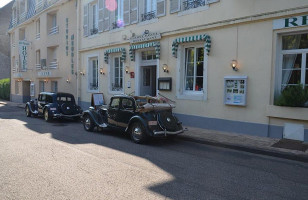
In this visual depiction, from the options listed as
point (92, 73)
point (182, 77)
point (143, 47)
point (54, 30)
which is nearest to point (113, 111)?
point (182, 77)

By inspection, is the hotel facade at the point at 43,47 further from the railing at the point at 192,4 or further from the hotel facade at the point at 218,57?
the railing at the point at 192,4

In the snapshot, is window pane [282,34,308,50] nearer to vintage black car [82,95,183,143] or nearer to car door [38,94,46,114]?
vintage black car [82,95,183,143]

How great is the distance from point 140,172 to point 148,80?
892cm

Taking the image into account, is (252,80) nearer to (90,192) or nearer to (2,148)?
(90,192)

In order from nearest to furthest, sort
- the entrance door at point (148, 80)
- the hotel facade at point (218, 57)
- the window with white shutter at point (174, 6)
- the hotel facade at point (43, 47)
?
the hotel facade at point (218, 57) < the window with white shutter at point (174, 6) < the entrance door at point (148, 80) < the hotel facade at point (43, 47)

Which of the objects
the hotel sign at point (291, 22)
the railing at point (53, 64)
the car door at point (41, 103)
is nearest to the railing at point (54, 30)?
the railing at point (53, 64)

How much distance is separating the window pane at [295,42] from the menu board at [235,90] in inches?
62.1

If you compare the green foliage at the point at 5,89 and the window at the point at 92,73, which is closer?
the window at the point at 92,73

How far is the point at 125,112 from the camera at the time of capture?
8680 mm

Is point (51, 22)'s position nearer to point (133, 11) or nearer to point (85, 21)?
point (85, 21)

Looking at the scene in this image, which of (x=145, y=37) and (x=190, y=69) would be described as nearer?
(x=190, y=69)

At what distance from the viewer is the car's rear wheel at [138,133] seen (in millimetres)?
7898

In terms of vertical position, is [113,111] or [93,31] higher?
[93,31]

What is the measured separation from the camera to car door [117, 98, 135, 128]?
28.0ft
